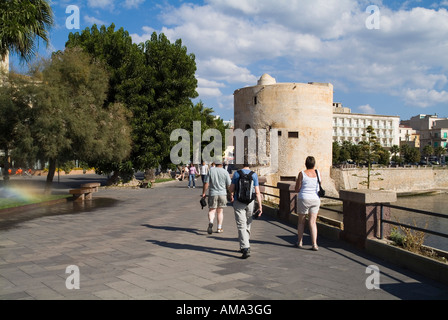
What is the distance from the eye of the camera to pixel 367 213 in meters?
6.73

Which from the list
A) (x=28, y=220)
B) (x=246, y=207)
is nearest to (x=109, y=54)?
(x=28, y=220)

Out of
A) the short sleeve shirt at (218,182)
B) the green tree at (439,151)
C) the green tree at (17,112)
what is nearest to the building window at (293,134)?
the green tree at (17,112)

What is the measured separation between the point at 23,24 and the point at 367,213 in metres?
12.6

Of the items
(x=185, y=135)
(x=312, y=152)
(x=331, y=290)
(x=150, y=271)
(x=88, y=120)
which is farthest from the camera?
(x=312, y=152)

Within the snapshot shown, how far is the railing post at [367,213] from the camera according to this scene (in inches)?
261

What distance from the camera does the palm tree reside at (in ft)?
40.1

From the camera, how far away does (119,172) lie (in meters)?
23.3

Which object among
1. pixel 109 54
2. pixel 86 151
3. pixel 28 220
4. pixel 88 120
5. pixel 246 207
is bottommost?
pixel 28 220

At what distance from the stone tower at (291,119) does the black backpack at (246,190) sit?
75.4 ft

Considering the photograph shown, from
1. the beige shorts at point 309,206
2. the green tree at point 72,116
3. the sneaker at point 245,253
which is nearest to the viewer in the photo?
the sneaker at point 245,253

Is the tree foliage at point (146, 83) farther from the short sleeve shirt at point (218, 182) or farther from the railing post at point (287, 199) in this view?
the short sleeve shirt at point (218, 182)
